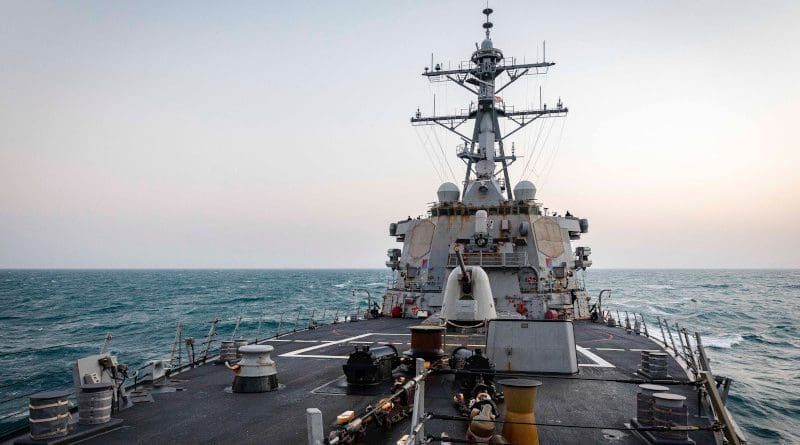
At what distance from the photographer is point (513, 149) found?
94.5ft

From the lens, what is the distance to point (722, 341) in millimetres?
31672

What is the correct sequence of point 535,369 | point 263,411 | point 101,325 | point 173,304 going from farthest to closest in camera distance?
point 173,304 < point 101,325 < point 535,369 < point 263,411

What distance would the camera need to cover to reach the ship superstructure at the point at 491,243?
21.4 meters

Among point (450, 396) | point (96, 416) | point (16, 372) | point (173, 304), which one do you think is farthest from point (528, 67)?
point (173, 304)

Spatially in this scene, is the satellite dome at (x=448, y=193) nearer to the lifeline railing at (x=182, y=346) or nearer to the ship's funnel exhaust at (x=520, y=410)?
the lifeline railing at (x=182, y=346)

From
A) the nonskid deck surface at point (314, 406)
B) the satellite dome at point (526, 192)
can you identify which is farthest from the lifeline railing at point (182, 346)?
the satellite dome at point (526, 192)

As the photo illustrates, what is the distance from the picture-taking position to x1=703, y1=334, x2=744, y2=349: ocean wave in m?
30.2

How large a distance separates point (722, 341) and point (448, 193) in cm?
2147

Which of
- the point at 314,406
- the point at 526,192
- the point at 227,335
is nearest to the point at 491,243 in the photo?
the point at 526,192

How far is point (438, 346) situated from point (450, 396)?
1.94m

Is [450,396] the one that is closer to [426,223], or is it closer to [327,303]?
[426,223]

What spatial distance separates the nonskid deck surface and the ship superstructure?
7.80m

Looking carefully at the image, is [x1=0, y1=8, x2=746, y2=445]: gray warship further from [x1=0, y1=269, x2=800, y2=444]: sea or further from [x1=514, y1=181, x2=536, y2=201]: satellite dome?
[x1=514, y1=181, x2=536, y2=201]: satellite dome

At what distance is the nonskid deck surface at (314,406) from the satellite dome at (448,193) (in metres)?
12.7
